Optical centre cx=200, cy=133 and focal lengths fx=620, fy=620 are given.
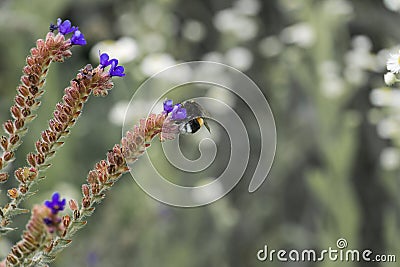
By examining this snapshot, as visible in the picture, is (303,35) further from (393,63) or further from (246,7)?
(393,63)

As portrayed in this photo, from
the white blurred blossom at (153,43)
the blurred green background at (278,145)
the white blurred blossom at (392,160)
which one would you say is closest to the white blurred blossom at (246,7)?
the blurred green background at (278,145)

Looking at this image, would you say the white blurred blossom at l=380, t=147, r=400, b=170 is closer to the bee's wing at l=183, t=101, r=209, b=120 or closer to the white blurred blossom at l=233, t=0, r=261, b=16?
the white blurred blossom at l=233, t=0, r=261, b=16

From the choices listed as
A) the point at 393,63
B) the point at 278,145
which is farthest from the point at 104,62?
the point at 278,145

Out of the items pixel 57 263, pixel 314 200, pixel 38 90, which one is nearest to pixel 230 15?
pixel 314 200

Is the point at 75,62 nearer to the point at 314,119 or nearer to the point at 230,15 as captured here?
the point at 230,15

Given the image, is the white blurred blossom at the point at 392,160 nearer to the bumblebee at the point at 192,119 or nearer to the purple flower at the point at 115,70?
the bumblebee at the point at 192,119

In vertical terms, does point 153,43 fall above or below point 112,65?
above
